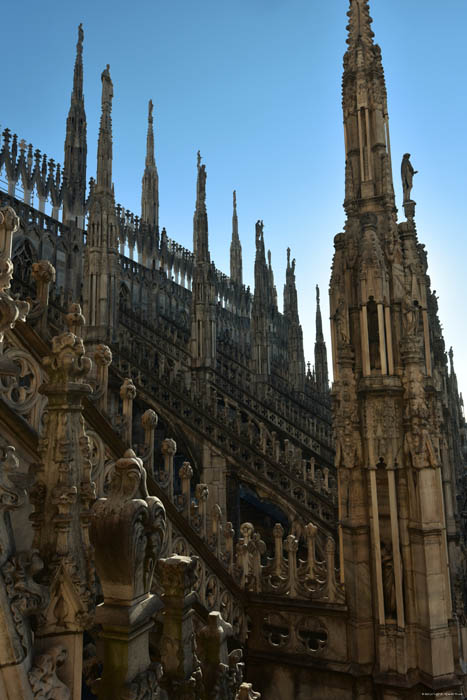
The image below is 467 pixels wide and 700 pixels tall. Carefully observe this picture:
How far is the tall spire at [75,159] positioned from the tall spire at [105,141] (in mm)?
5504

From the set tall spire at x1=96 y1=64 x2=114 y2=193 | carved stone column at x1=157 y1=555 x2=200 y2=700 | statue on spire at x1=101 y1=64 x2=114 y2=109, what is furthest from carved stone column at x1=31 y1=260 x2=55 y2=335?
statue on spire at x1=101 y1=64 x2=114 y2=109

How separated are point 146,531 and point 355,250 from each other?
13.7 ft

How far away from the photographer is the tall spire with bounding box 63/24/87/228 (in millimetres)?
20969

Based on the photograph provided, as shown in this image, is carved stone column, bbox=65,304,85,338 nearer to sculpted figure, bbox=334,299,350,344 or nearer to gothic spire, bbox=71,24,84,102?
sculpted figure, bbox=334,299,350,344

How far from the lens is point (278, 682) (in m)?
5.29

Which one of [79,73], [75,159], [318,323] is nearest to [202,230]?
[75,159]

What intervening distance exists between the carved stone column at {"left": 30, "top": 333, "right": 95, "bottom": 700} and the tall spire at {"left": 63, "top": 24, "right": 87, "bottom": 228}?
63.3 feet

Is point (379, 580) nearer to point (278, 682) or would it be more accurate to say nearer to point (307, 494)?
point (278, 682)

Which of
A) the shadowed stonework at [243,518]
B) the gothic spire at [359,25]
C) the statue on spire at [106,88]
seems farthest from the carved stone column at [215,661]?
the statue on spire at [106,88]

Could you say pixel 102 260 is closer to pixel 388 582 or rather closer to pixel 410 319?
pixel 410 319

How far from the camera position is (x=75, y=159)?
21.5 m

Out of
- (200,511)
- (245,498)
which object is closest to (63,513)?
(200,511)

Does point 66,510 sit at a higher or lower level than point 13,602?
higher

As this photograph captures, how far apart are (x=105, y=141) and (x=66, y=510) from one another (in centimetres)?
1492
